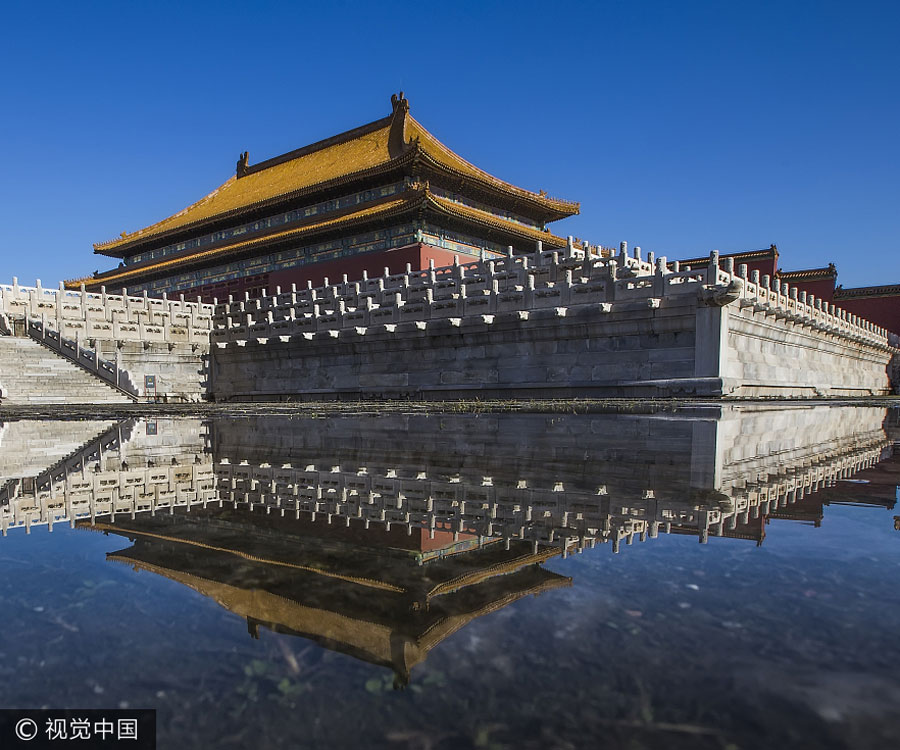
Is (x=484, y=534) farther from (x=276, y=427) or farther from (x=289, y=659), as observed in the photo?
(x=276, y=427)

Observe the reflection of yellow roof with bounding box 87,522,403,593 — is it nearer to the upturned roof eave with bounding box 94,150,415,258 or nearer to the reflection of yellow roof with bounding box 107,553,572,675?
the reflection of yellow roof with bounding box 107,553,572,675

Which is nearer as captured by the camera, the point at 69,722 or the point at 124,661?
the point at 69,722

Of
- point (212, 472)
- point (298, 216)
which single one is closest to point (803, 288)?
point (298, 216)

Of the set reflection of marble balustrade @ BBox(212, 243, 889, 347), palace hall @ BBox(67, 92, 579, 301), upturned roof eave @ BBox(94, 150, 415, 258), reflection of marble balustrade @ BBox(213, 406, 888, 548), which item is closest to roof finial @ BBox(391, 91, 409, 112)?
palace hall @ BBox(67, 92, 579, 301)

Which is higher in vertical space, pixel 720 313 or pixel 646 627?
pixel 720 313

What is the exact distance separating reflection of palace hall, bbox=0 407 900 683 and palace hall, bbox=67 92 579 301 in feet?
53.9

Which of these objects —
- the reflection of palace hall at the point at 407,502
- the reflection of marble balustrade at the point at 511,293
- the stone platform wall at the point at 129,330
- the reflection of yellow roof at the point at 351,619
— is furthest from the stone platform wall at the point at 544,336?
the reflection of yellow roof at the point at 351,619

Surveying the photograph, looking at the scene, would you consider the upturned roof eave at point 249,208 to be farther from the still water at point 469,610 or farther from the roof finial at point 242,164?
the still water at point 469,610

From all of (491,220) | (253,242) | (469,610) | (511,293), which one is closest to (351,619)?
(469,610)

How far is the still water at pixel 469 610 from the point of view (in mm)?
1409

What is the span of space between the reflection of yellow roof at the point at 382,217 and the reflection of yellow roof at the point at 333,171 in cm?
127

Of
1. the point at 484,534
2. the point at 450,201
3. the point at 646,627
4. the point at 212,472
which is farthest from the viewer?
the point at 450,201

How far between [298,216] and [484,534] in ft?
88.4

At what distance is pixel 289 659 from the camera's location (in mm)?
1690
